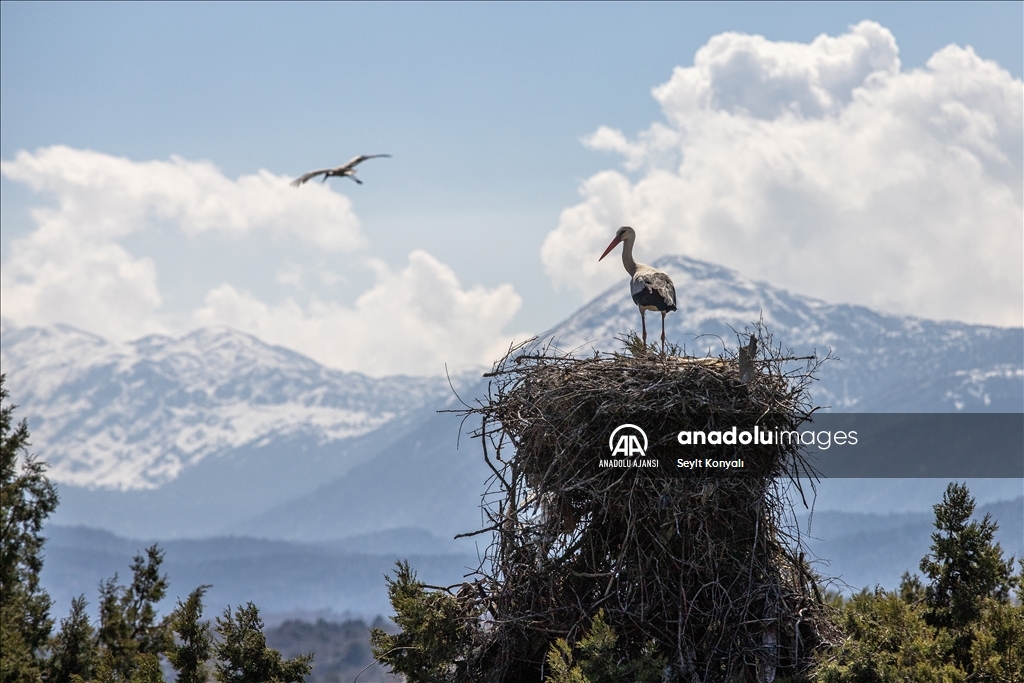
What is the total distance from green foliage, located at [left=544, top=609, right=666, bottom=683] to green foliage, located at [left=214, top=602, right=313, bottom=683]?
485 centimetres

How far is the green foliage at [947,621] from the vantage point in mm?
14214

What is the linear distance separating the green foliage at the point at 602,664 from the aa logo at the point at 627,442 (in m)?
1.97

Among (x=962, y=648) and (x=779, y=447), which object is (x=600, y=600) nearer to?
(x=779, y=447)

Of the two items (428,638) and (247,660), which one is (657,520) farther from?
(247,660)

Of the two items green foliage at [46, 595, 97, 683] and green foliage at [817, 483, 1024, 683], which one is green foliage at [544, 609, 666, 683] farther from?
green foliage at [46, 595, 97, 683]

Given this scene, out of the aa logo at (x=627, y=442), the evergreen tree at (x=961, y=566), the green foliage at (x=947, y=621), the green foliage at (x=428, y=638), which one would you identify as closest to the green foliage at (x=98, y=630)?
the green foliage at (x=428, y=638)

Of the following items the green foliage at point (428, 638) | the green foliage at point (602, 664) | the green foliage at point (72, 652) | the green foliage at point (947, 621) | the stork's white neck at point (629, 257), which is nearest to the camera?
the green foliage at point (602, 664)

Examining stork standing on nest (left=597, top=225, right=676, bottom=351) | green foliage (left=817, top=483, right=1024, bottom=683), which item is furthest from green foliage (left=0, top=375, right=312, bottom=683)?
green foliage (left=817, top=483, right=1024, bottom=683)

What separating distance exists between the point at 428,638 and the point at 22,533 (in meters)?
15.5

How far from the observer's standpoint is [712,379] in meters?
14.4

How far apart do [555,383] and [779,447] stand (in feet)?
9.65

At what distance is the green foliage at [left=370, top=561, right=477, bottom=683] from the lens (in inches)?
619

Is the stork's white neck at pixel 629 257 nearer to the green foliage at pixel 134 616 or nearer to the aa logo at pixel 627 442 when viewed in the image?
the aa logo at pixel 627 442

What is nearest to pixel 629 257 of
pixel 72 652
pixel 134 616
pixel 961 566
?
pixel 961 566
